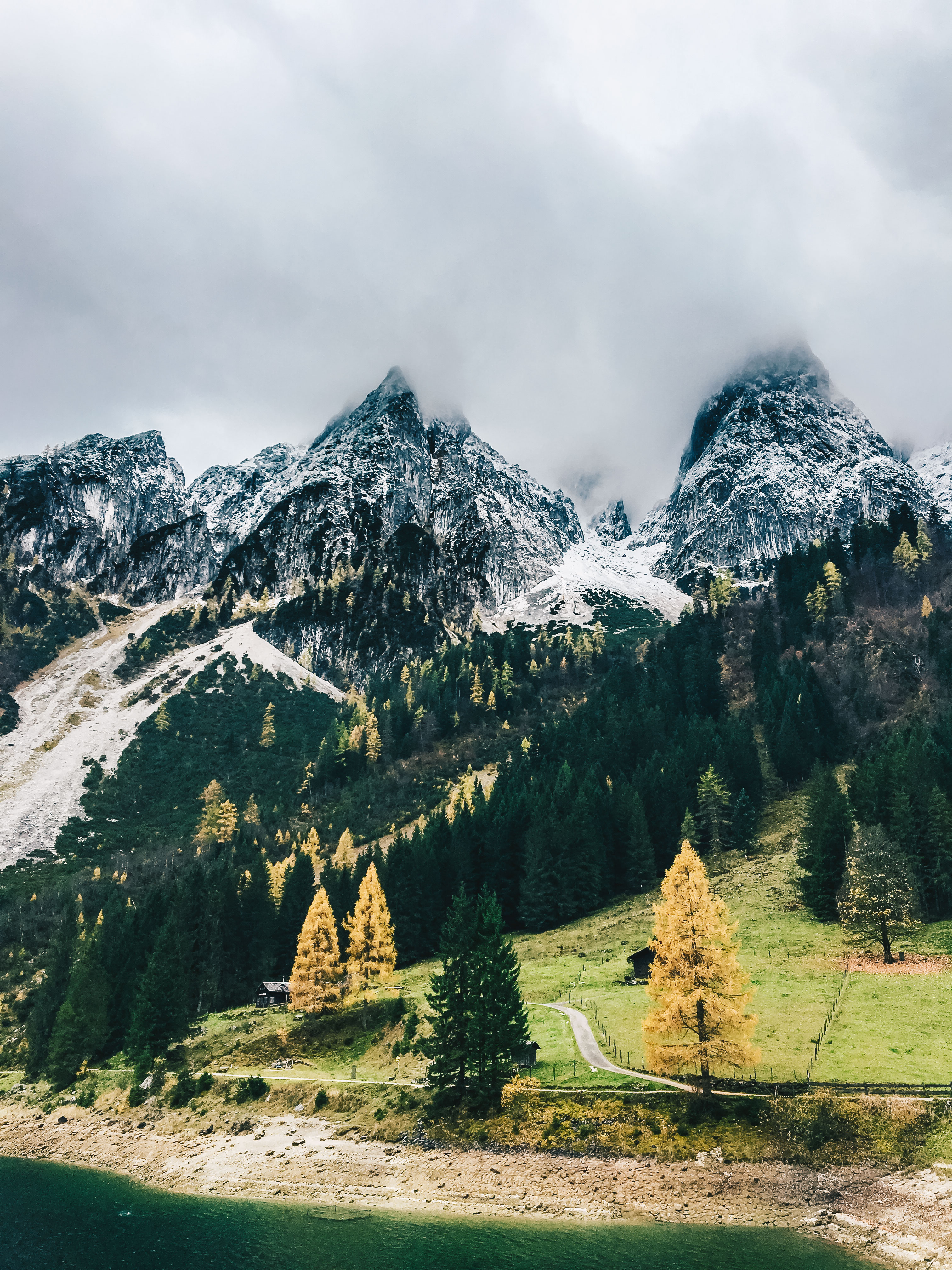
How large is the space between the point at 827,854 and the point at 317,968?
53.3 metres

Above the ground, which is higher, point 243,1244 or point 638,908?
point 638,908

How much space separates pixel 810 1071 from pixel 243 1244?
31129 millimetres

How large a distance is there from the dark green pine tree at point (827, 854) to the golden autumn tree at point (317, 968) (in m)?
49.1

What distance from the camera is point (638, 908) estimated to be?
9106 cm

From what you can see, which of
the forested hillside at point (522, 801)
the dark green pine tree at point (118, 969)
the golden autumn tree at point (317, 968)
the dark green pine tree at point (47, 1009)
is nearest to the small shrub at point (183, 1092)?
the golden autumn tree at point (317, 968)

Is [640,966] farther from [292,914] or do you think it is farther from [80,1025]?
[80,1025]

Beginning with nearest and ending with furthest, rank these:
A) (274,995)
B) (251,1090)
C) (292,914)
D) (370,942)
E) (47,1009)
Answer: (251,1090), (370,942), (47,1009), (274,995), (292,914)

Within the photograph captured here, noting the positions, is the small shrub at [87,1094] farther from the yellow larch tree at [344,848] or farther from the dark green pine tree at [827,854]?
the dark green pine tree at [827,854]

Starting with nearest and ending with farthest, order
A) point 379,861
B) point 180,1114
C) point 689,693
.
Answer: point 180,1114
point 379,861
point 689,693

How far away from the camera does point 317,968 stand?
66.9 m

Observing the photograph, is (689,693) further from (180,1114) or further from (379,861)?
(180,1114)

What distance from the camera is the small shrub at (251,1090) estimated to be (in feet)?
183

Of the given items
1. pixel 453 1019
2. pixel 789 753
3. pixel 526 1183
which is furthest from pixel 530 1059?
pixel 789 753

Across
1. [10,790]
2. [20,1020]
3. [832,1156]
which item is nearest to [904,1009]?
[832,1156]
